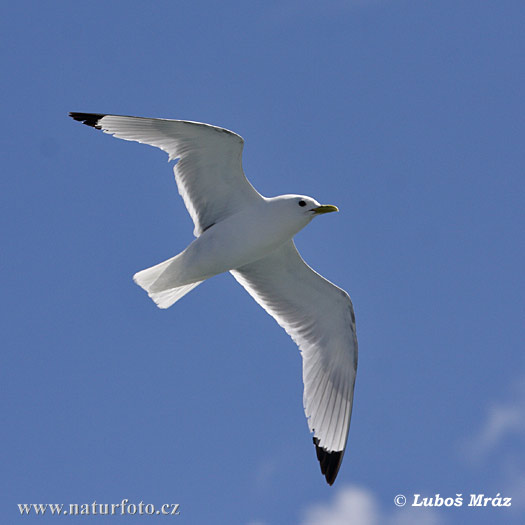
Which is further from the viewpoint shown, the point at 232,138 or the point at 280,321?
the point at 280,321

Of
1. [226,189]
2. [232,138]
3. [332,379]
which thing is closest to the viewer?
[232,138]

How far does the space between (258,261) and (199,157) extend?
1.32 meters

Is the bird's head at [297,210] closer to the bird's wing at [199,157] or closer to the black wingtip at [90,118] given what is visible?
the bird's wing at [199,157]

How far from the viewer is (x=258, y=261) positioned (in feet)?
26.3

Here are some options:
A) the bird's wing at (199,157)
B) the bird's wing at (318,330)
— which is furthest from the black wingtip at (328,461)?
the bird's wing at (199,157)

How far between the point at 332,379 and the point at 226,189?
87.9 inches

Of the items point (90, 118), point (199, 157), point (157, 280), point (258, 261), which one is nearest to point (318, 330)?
point (258, 261)

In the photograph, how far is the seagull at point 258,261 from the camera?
7.11m

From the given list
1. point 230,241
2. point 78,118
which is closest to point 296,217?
point 230,241

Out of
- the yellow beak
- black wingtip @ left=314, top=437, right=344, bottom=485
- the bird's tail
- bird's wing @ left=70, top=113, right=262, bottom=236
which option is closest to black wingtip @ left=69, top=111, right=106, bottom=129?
bird's wing @ left=70, top=113, right=262, bottom=236

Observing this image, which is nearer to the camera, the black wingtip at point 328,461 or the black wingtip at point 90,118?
the black wingtip at point 90,118

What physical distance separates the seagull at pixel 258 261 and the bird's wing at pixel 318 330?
1cm

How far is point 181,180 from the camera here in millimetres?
7473

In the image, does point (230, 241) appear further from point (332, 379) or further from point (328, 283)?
point (332, 379)
